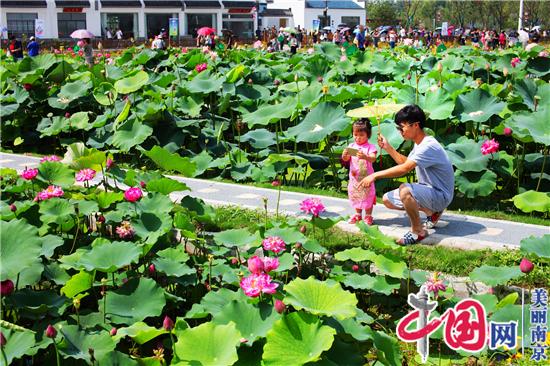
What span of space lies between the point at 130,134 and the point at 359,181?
266cm

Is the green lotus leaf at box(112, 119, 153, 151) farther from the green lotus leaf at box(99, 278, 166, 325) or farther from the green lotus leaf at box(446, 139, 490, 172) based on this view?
the green lotus leaf at box(99, 278, 166, 325)

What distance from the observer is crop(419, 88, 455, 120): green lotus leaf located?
19.4 ft

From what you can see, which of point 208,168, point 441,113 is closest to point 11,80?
point 208,168

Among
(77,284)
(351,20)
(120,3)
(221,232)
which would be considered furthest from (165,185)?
(351,20)

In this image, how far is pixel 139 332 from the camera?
279 centimetres

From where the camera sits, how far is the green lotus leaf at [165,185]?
4.07 m

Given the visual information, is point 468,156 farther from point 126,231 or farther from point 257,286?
point 257,286

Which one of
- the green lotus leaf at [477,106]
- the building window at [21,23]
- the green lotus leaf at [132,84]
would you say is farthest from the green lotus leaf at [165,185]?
the building window at [21,23]

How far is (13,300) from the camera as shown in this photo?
3104 mm

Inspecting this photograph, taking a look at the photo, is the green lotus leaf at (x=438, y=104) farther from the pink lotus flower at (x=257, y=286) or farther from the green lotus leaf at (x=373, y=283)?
the pink lotus flower at (x=257, y=286)

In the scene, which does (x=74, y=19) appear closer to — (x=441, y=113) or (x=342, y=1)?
(x=342, y=1)

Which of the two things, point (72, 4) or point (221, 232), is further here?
point (72, 4)

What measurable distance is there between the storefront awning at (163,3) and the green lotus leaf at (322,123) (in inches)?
1477

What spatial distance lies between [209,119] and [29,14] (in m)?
34.0
